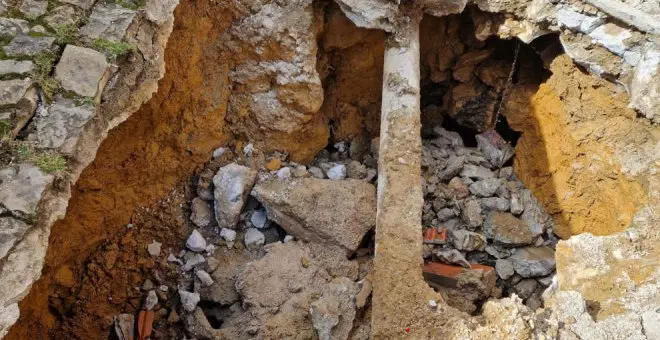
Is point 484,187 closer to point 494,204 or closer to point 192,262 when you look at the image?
point 494,204

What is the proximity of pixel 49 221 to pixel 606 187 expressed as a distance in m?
3.66

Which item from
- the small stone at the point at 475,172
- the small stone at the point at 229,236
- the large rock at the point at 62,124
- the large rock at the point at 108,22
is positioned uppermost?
the large rock at the point at 108,22

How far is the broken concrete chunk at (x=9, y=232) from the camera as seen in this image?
1.91 meters

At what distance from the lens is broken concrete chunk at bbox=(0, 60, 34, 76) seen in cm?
229

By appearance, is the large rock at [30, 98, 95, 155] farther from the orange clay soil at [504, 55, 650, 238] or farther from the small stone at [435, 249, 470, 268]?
the orange clay soil at [504, 55, 650, 238]

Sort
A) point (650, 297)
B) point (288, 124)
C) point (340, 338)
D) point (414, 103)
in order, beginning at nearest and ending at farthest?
Answer: point (650, 297), point (340, 338), point (414, 103), point (288, 124)

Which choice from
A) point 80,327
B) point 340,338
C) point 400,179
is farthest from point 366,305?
point 80,327

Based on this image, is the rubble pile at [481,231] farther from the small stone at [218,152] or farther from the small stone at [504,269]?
the small stone at [218,152]

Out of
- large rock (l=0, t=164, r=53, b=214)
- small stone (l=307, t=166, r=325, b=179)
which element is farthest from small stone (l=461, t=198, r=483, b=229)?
large rock (l=0, t=164, r=53, b=214)

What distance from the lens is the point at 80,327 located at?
304 centimetres

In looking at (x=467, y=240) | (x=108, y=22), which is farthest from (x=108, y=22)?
(x=467, y=240)

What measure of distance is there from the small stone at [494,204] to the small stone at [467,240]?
370 millimetres

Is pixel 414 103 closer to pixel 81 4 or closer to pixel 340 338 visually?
pixel 340 338

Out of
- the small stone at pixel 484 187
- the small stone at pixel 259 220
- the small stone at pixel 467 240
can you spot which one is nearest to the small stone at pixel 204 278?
the small stone at pixel 259 220
